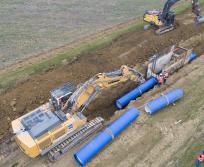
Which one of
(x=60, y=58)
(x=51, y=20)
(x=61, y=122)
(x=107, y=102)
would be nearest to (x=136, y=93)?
(x=107, y=102)

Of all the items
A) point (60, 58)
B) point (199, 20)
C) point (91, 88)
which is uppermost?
point (199, 20)

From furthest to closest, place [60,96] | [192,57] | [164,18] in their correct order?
1. [164,18]
2. [192,57]
3. [60,96]

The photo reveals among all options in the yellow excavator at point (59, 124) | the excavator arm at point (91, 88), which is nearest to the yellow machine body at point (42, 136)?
the yellow excavator at point (59, 124)

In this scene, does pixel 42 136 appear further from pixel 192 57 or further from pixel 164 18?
pixel 164 18

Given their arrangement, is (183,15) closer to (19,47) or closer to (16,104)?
(19,47)

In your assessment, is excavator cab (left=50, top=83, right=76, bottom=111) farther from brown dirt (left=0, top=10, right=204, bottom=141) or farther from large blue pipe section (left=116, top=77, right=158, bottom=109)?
large blue pipe section (left=116, top=77, right=158, bottom=109)

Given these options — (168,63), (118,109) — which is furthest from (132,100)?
(168,63)

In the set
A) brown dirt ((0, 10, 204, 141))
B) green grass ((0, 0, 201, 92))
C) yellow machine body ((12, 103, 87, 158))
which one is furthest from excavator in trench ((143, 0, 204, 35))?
yellow machine body ((12, 103, 87, 158))
